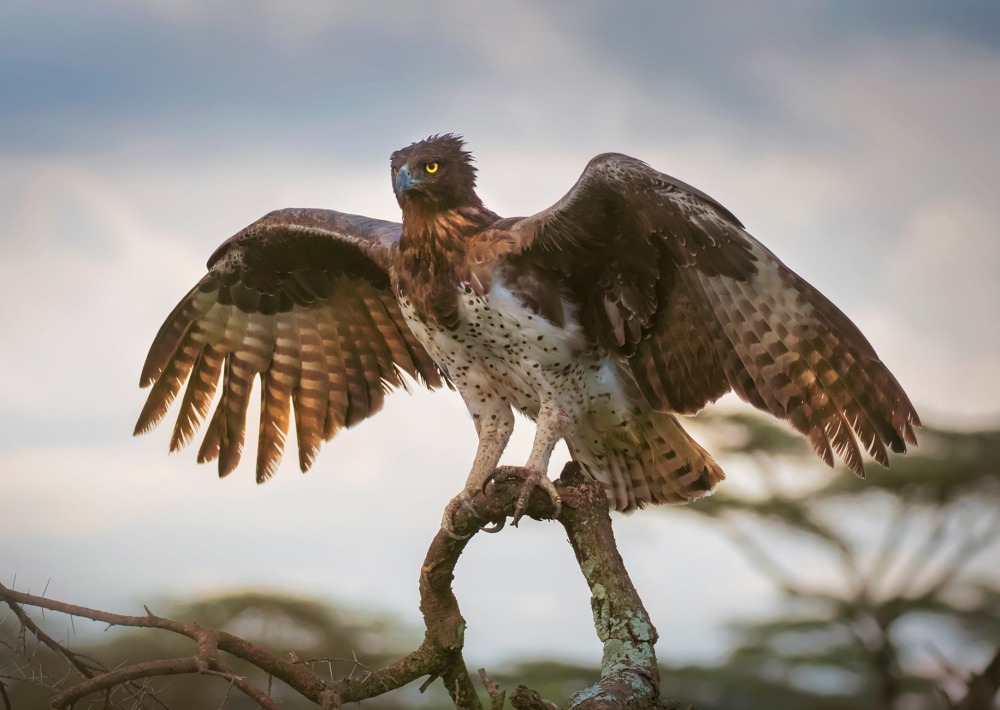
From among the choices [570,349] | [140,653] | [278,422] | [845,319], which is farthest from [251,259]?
[140,653]

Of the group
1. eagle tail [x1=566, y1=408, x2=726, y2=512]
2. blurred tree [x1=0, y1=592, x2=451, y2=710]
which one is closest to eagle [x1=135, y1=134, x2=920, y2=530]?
eagle tail [x1=566, y1=408, x2=726, y2=512]

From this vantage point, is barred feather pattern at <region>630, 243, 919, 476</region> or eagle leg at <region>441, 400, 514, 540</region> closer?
barred feather pattern at <region>630, 243, 919, 476</region>

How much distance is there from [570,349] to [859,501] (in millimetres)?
4650

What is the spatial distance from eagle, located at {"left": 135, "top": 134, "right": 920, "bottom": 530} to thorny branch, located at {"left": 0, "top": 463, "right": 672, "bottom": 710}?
0.10 metres

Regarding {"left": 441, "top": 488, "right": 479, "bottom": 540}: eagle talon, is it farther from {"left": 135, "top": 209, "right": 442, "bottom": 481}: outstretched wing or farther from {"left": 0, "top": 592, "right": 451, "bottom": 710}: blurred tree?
{"left": 0, "top": 592, "right": 451, "bottom": 710}: blurred tree

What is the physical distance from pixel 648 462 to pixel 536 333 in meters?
0.62

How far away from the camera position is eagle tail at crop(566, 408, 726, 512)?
384 cm

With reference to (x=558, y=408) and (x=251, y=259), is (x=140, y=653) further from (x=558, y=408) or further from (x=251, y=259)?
→ (x=558, y=408)

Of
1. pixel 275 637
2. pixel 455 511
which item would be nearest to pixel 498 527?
pixel 455 511

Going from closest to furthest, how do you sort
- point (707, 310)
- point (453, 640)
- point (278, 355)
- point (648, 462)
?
point (453, 640) < point (707, 310) < point (648, 462) < point (278, 355)

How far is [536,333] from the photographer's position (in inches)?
143

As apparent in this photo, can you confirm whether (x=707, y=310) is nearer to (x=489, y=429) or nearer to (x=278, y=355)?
(x=489, y=429)

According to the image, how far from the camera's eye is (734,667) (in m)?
7.42

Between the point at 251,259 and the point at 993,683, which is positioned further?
the point at 993,683
